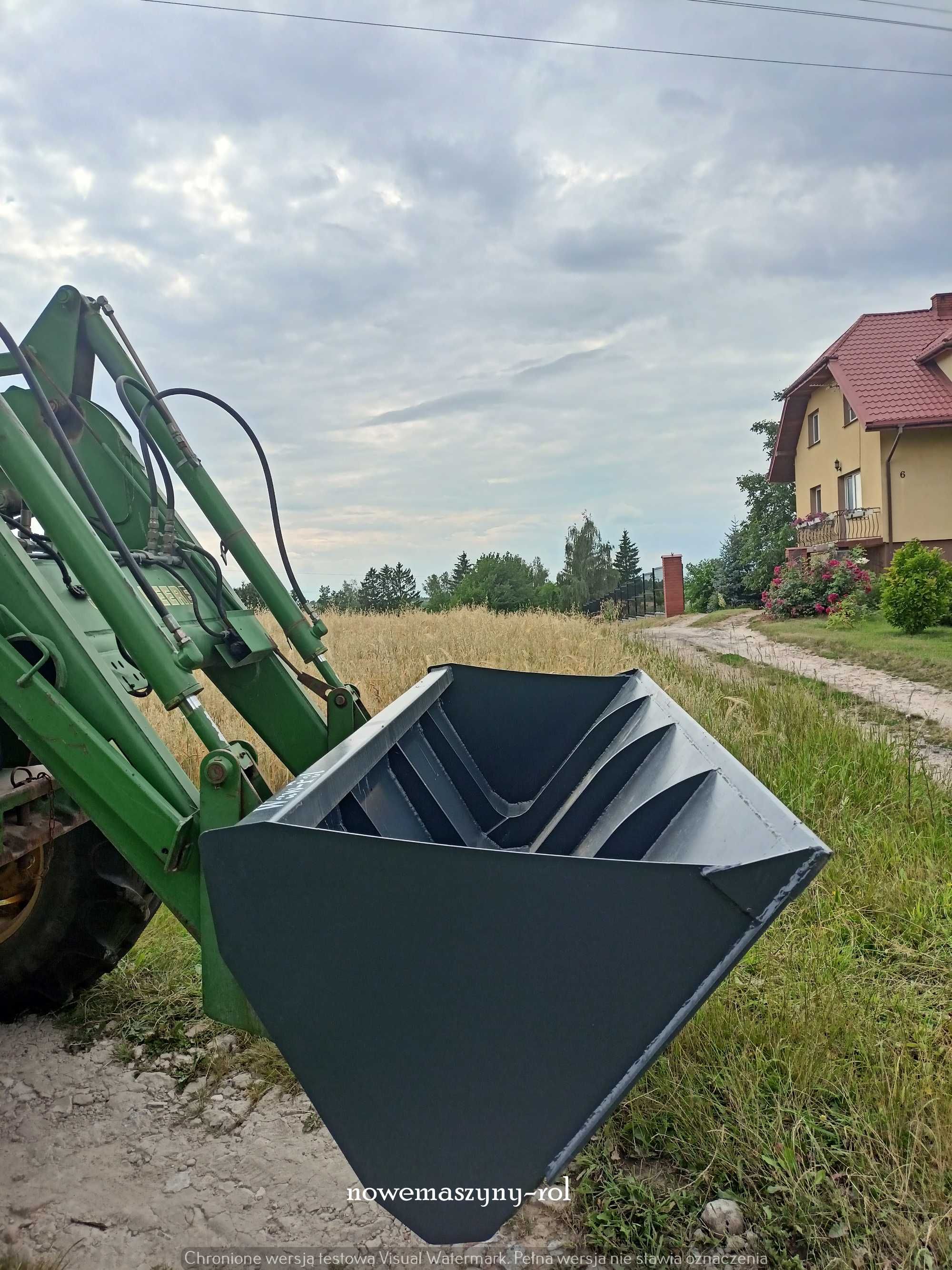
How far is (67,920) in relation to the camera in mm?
2785

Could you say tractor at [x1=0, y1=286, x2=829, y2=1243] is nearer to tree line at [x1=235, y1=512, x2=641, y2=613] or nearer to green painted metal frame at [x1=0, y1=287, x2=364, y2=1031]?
green painted metal frame at [x1=0, y1=287, x2=364, y2=1031]

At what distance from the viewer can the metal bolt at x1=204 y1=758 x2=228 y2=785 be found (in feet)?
5.85

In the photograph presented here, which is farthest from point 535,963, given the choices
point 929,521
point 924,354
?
point 924,354

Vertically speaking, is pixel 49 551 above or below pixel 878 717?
above

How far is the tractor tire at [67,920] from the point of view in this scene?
274 centimetres

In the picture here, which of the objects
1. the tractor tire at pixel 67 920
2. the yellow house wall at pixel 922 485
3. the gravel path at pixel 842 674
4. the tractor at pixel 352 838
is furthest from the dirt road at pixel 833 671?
the yellow house wall at pixel 922 485

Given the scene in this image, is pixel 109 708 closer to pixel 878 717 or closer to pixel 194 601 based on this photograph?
pixel 194 601

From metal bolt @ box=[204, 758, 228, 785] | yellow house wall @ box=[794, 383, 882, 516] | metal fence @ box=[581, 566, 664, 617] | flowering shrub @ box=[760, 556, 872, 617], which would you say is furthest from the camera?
metal fence @ box=[581, 566, 664, 617]

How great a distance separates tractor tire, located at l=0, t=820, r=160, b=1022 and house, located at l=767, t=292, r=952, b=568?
18.0 m

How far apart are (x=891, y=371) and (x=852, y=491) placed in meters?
2.82

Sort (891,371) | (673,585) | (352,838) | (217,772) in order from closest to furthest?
(352,838), (217,772), (891,371), (673,585)

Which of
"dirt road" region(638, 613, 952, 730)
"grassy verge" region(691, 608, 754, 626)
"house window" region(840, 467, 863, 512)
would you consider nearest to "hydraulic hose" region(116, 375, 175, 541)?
"dirt road" region(638, 613, 952, 730)

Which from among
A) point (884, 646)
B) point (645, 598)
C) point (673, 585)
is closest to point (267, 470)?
point (884, 646)

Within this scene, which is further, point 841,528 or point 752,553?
point 752,553
